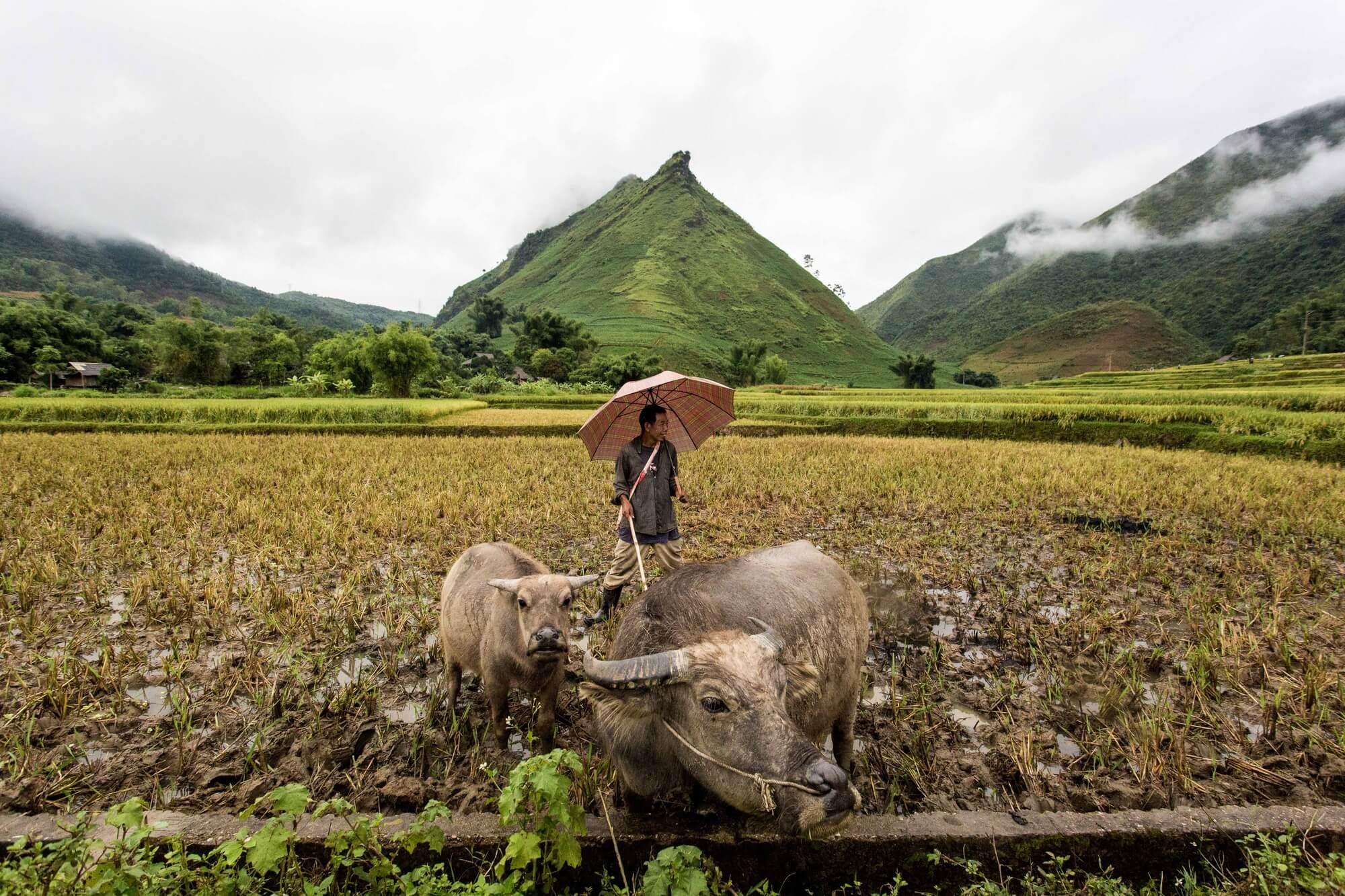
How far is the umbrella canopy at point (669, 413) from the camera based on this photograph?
4801 millimetres

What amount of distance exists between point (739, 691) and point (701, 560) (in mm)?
3349

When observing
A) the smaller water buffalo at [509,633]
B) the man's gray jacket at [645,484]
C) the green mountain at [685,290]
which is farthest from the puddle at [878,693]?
the green mountain at [685,290]

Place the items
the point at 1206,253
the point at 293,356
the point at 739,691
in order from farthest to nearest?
the point at 1206,253 → the point at 293,356 → the point at 739,691

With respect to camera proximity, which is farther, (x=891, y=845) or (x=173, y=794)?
(x=173, y=794)

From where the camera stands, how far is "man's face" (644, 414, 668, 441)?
475cm

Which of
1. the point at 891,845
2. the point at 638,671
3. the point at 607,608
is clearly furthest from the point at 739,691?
the point at 607,608

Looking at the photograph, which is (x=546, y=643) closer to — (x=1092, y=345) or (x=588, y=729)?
(x=588, y=729)

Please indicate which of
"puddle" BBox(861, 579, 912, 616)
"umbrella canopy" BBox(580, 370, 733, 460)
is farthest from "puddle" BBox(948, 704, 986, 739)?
"umbrella canopy" BBox(580, 370, 733, 460)

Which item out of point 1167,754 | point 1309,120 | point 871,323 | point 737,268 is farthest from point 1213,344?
point 1167,754

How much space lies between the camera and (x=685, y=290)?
109 metres

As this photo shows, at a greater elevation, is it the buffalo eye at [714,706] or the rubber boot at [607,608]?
the buffalo eye at [714,706]

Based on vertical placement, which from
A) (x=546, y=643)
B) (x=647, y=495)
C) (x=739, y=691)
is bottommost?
(x=546, y=643)

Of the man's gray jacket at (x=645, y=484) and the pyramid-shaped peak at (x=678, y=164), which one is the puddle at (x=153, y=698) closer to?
the man's gray jacket at (x=645, y=484)

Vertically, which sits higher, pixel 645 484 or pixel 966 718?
pixel 645 484
